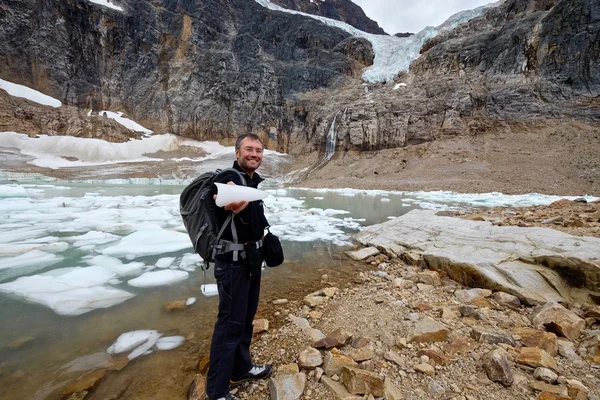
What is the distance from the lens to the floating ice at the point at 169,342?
8.33 ft

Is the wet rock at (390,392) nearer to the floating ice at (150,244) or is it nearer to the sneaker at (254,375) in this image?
the sneaker at (254,375)

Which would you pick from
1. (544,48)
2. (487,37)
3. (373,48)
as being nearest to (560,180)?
(544,48)

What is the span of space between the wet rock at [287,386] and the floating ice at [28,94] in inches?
2742

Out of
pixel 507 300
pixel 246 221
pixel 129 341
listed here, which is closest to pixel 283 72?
pixel 507 300

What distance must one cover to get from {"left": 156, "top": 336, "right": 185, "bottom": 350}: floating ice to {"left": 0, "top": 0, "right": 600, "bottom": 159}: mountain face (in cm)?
4399

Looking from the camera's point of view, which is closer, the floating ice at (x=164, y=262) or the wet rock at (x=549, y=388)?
the wet rock at (x=549, y=388)

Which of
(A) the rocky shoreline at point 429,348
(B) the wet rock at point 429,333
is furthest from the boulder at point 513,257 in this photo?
(B) the wet rock at point 429,333

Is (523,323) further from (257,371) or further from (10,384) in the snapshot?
(10,384)

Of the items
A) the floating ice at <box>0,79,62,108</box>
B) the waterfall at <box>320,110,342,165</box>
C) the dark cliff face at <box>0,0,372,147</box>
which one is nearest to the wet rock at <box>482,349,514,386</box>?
the waterfall at <box>320,110,342,165</box>

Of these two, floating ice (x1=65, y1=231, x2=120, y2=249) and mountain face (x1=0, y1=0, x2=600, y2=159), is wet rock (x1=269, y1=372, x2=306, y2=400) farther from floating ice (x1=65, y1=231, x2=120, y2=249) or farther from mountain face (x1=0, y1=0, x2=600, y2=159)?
mountain face (x1=0, y1=0, x2=600, y2=159)

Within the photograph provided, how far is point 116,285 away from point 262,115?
189ft

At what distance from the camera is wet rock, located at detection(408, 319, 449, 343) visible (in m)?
2.37

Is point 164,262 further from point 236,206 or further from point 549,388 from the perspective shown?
point 549,388

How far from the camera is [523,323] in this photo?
2.67 meters
